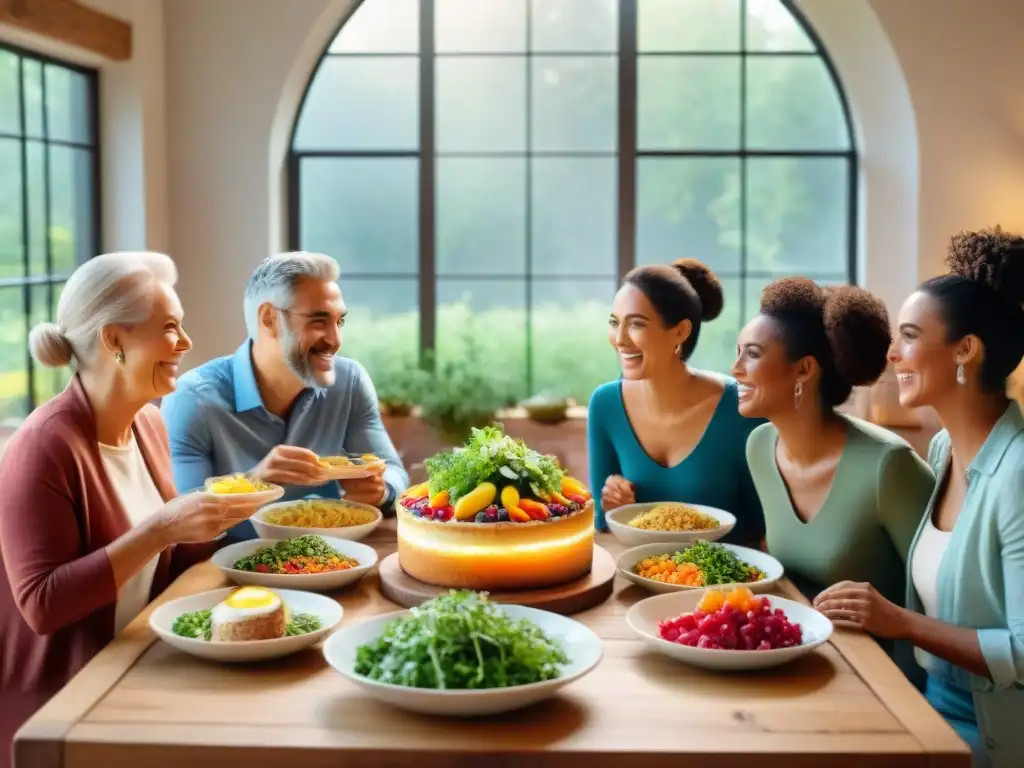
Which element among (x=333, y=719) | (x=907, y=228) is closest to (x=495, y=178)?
(x=907, y=228)

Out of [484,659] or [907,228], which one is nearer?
[484,659]

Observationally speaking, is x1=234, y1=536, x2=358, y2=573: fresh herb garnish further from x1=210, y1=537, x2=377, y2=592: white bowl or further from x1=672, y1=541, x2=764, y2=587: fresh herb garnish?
x1=672, y1=541, x2=764, y2=587: fresh herb garnish

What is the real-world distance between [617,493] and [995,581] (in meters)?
1.10

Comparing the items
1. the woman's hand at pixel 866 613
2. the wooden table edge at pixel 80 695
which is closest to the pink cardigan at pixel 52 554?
the wooden table edge at pixel 80 695

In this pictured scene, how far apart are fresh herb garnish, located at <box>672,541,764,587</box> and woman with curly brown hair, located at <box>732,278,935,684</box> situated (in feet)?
0.68

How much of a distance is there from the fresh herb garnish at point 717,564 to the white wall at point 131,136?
143 inches

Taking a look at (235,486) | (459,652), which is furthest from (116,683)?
(459,652)

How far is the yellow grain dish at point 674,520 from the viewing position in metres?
2.89

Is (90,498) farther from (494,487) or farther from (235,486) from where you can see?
(494,487)

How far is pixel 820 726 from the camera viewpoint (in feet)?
6.08

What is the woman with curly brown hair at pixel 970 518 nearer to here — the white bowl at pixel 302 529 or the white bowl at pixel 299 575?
the white bowl at pixel 299 575

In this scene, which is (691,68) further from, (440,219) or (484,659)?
(484,659)

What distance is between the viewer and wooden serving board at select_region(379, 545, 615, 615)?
7.91 ft

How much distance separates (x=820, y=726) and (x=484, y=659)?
52cm
